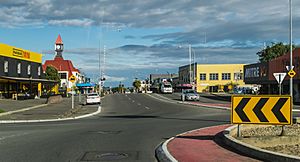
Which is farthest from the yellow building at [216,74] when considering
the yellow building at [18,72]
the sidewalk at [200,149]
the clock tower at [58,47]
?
the sidewalk at [200,149]

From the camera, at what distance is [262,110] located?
1212 centimetres

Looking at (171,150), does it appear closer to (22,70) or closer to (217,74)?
(22,70)

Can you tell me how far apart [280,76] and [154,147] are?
14361 mm

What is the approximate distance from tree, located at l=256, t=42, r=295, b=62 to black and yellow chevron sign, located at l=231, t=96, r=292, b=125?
275 feet

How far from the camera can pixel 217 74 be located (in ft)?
390

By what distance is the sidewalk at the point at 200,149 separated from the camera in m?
9.98

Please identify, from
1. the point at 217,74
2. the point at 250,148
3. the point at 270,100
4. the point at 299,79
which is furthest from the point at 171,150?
the point at 217,74

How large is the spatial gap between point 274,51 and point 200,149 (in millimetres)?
87868

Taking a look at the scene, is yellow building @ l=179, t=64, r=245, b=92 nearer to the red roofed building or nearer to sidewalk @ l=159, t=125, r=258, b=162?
the red roofed building

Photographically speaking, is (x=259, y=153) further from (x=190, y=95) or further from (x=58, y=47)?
(x=58, y=47)

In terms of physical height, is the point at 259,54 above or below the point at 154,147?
above

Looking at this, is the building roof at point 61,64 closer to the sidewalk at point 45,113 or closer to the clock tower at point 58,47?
the clock tower at point 58,47

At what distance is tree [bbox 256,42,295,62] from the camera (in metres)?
92.8

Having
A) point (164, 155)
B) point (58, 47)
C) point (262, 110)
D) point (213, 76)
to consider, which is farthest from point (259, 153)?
point (58, 47)
